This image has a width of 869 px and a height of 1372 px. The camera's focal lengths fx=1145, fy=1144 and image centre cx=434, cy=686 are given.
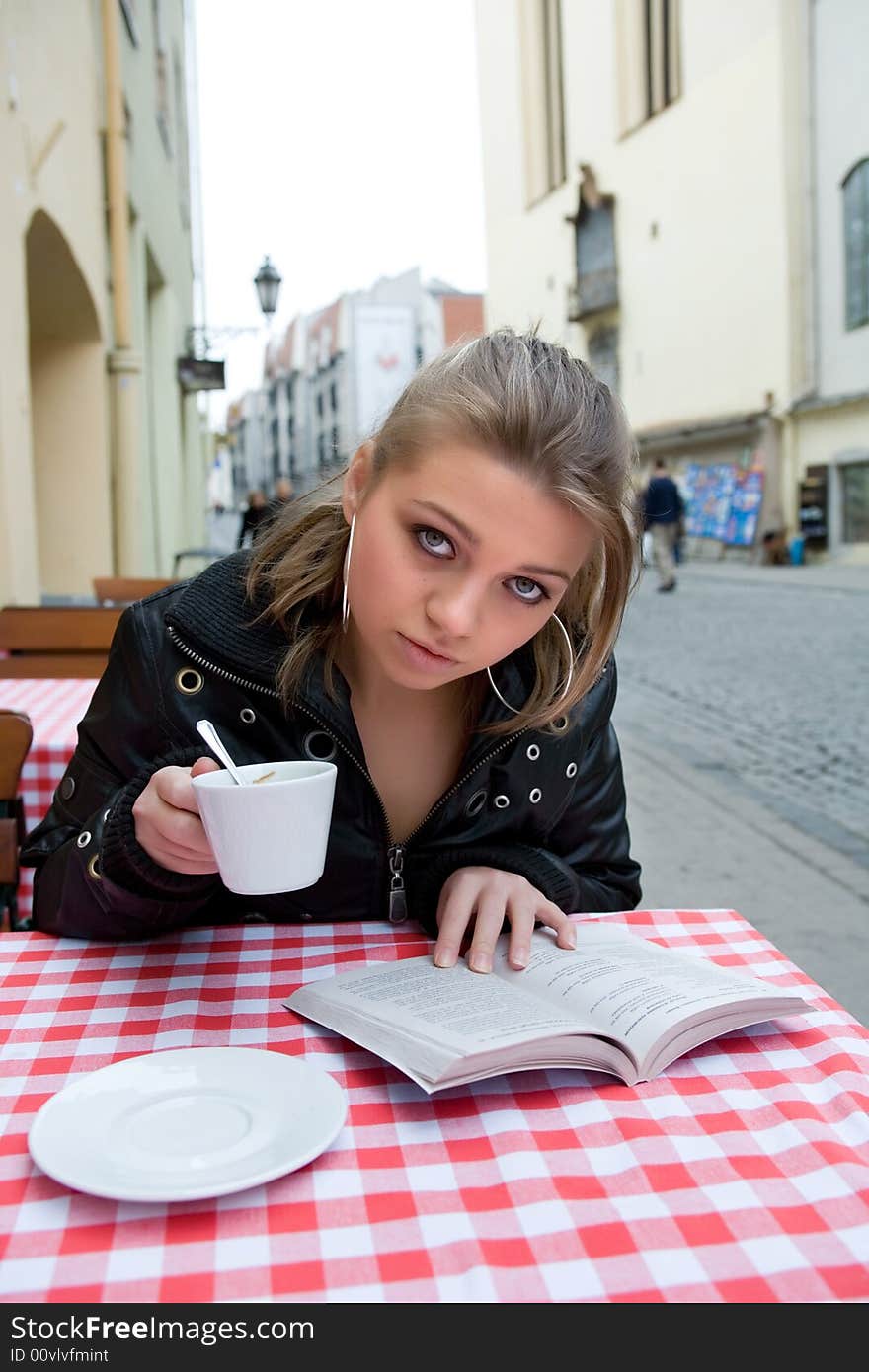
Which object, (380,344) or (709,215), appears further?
(380,344)

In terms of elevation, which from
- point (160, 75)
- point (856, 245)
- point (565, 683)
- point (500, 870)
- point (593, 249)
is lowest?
point (500, 870)

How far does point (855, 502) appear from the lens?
19797 mm

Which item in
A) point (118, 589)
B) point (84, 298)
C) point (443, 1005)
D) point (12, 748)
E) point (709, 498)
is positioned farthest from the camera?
point (709, 498)

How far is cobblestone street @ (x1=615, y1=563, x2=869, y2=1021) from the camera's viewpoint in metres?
3.66

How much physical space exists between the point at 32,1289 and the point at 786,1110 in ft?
1.99

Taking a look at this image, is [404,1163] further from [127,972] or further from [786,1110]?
[127,972]

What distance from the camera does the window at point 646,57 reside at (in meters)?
24.4

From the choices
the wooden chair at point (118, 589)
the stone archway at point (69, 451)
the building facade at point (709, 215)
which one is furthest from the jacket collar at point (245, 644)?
the building facade at point (709, 215)

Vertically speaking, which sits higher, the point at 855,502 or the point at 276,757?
the point at 855,502

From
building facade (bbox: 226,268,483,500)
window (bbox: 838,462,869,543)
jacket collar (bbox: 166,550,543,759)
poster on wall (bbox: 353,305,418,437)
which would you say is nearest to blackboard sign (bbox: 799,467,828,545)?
window (bbox: 838,462,869,543)

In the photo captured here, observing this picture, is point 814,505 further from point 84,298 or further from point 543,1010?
point 543,1010

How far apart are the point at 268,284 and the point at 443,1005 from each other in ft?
39.5

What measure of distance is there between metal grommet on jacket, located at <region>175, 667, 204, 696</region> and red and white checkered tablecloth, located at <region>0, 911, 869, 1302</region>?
0.44 metres

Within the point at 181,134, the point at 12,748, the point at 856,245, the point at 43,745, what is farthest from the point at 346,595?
the point at 856,245
